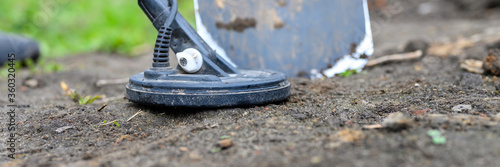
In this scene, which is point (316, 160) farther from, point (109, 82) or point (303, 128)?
point (109, 82)

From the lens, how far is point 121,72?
12.0 feet

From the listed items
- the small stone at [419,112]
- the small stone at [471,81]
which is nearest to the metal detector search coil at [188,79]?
the small stone at [419,112]

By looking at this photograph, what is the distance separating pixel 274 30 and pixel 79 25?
193 inches

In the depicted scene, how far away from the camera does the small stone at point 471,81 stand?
2.10m

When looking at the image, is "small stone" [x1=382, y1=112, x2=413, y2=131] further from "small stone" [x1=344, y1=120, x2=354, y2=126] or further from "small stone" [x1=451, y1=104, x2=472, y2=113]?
"small stone" [x1=451, y1=104, x2=472, y2=113]

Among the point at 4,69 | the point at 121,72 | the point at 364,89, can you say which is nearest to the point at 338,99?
the point at 364,89

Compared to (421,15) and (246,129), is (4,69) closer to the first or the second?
(246,129)

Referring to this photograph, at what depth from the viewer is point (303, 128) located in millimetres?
1424

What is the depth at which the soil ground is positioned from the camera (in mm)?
1106

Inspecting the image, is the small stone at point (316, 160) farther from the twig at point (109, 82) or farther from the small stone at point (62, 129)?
the twig at point (109, 82)

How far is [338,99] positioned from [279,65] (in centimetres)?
68

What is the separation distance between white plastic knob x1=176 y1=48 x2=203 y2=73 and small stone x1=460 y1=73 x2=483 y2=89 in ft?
4.64

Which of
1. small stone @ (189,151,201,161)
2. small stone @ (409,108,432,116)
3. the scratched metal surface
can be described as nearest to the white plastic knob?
small stone @ (189,151,201,161)

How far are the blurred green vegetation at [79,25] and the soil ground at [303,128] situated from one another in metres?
2.89
